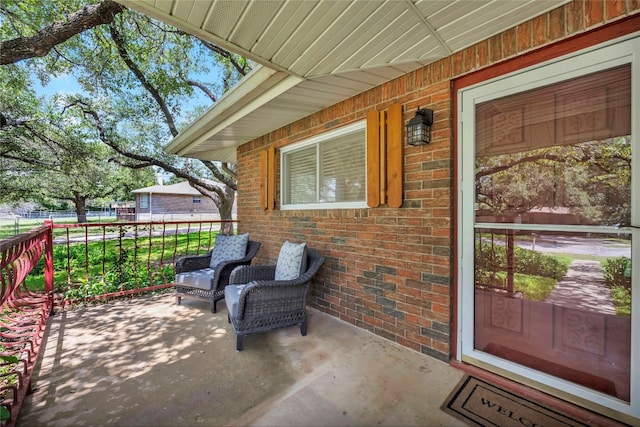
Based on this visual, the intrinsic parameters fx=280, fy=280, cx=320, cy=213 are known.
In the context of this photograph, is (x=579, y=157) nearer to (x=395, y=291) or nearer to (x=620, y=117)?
(x=620, y=117)

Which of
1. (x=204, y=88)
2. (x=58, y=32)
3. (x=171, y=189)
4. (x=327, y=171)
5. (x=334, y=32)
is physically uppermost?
(x=204, y=88)

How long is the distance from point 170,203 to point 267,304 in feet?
88.2

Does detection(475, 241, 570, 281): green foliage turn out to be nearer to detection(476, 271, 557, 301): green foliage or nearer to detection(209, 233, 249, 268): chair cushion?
detection(476, 271, 557, 301): green foliage

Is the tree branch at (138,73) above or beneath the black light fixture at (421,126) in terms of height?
above

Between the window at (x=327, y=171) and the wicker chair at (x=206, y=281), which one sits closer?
the window at (x=327, y=171)

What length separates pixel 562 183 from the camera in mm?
1845

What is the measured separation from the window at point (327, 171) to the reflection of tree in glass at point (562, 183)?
4.05 ft

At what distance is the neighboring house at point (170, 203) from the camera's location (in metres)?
25.1

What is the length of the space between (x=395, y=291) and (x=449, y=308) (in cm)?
51

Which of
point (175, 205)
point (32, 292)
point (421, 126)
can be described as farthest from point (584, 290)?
point (175, 205)

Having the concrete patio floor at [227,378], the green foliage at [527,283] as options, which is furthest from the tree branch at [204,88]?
the green foliage at [527,283]

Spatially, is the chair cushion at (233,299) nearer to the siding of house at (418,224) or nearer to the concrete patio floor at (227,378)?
the concrete patio floor at (227,378)

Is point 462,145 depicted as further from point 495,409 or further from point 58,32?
point 58,32

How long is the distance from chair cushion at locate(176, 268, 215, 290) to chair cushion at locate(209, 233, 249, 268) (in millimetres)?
315
